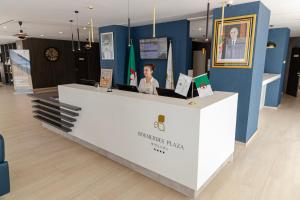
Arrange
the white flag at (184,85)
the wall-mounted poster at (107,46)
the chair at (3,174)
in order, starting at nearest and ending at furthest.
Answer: the chair at (3,174) → the white flag at (184,85) → the wall-mounted poster at (107,46)

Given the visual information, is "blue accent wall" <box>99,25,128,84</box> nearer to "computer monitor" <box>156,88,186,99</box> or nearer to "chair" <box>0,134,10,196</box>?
"computer monitor" <box>156,88,186,99</box>

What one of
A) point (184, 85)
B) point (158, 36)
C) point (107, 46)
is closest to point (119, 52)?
point (107, 46)

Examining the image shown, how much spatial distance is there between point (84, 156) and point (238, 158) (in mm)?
2471

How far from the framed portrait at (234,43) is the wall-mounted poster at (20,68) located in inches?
325

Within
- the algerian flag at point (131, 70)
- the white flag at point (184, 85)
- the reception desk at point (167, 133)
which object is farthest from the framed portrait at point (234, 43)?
the algerian flag at point (131, 70)

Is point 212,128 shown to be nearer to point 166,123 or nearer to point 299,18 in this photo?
point 166,123

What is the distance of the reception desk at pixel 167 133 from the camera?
2.06m

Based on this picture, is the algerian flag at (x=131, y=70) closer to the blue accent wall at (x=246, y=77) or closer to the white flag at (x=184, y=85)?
the blue accent wall at (x=246, y=77)

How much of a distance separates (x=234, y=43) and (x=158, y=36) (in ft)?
8.90

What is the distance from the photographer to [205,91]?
8.23ft

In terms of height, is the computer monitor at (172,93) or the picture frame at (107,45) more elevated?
the picture frame at (107,45)

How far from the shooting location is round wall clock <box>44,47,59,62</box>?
388 inches

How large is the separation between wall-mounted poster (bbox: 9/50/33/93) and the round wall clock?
138cm

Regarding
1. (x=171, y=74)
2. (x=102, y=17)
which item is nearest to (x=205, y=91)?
(x=171, y=74)
